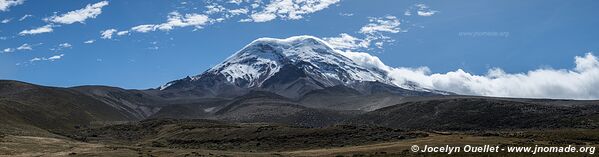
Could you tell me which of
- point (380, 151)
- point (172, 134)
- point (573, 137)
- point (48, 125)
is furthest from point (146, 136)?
point (573, 137)

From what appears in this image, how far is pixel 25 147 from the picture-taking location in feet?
209

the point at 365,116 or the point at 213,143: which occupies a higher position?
the point at 365,116

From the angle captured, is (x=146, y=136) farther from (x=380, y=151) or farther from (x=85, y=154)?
(x=380, y=151)

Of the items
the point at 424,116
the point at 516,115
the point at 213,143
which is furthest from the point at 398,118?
the point at 213,143

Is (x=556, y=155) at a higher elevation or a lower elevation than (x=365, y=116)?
lower

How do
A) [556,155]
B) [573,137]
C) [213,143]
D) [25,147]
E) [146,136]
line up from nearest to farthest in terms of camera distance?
[556,155] < [25,147] < [573,137] < [213,143] < [146,136]

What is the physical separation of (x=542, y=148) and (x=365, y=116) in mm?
142838

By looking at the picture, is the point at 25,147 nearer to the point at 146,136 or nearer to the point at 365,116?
the point at 146,136

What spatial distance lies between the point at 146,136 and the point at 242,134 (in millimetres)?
31879

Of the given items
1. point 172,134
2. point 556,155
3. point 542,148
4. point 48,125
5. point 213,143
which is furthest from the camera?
point 48,125

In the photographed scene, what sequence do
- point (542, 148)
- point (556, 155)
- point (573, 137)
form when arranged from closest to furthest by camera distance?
point (556, 155), point (542, 148), point (573, 137)

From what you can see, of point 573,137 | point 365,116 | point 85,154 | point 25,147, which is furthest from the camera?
point 365,116

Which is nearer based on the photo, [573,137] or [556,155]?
[556,155]

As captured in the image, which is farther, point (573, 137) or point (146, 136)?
point (146, 136)
